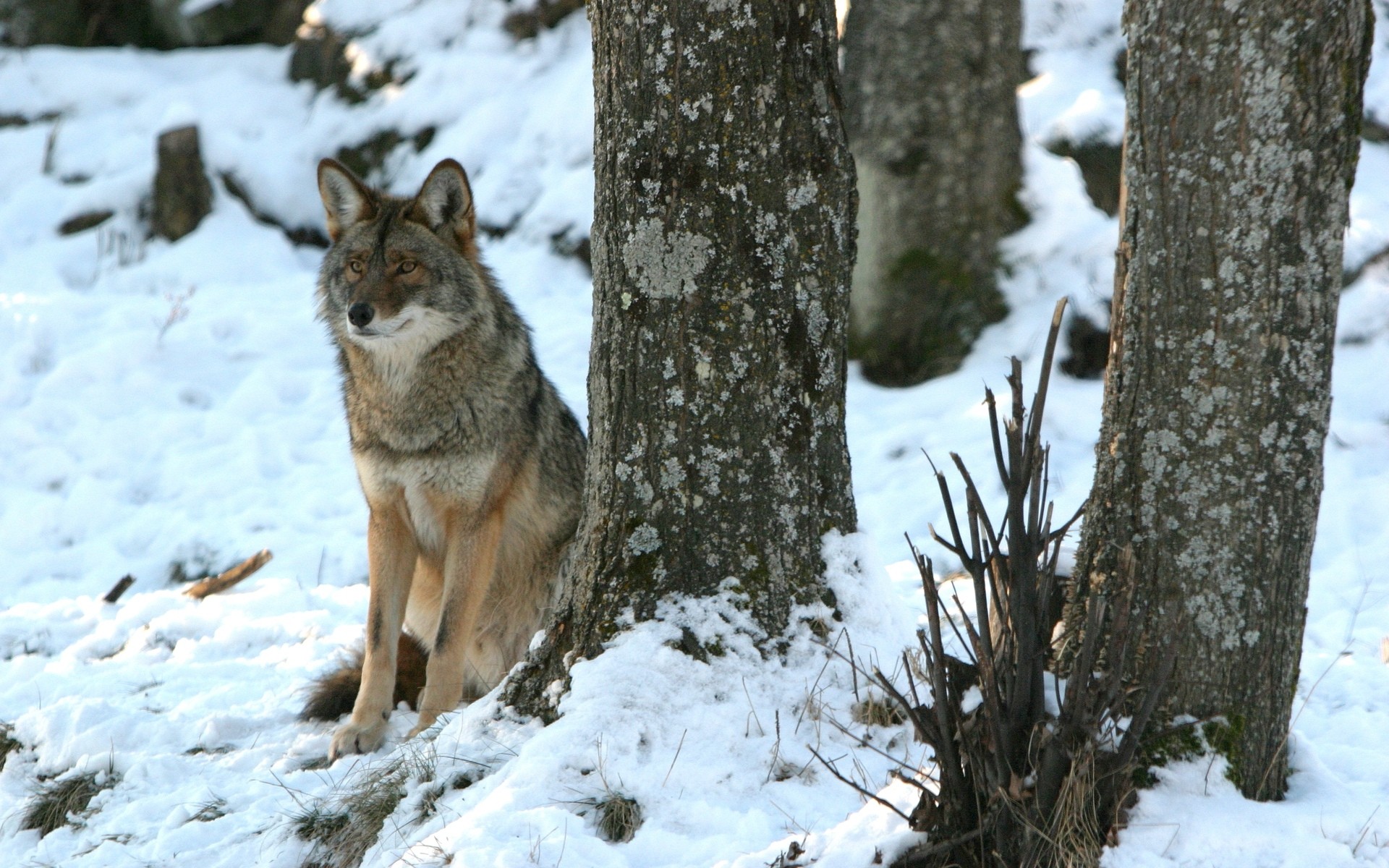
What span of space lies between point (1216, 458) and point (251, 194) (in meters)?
9.63

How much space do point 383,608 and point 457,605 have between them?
0.30m

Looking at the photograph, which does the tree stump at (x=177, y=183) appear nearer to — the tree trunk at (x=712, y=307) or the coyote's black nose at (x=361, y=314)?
the coyote's black nose at (x=361, y=314)

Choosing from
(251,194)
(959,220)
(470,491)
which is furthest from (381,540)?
Answer: (251,194)

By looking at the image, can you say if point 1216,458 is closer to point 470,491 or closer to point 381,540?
point 470,491

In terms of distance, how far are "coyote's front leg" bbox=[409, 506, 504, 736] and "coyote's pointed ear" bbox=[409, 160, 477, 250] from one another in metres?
1.13

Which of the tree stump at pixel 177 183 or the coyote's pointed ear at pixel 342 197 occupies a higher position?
the coyote's pointed ear at pixel 342 197

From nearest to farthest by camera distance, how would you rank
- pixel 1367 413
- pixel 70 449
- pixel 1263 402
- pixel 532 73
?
1. pixel 1263 402
2. pixel 1367 413
3. pixel 70 449
4. pixel 532 73

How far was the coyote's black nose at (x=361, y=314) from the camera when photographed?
411 cm

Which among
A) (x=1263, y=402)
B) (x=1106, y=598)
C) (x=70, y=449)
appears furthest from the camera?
(x=70, y=449)

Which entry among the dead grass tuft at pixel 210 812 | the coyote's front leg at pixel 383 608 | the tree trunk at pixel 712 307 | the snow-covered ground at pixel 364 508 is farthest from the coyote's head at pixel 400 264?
the dead grass tuft at pixel 210 812

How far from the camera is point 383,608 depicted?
432 cm

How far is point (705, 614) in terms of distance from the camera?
3.27 m

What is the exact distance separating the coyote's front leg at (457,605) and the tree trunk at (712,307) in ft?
3.22

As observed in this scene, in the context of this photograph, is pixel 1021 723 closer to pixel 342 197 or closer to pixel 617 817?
pixel 617 817
